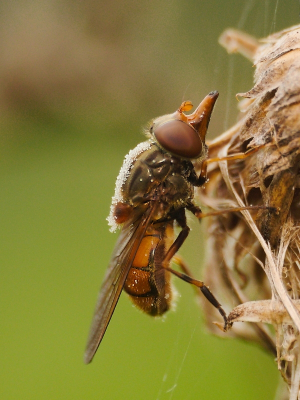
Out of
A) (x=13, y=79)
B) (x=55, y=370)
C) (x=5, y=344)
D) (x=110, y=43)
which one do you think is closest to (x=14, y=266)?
(x=5, y=344)

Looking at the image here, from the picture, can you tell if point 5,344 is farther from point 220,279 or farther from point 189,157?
point 189,157

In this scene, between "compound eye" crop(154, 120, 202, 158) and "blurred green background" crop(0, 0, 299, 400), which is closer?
"compound eye" crop(154, 120, 202, 158)

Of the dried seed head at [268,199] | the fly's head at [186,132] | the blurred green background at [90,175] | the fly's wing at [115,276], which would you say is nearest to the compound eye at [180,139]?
the fly's head at [186,132]

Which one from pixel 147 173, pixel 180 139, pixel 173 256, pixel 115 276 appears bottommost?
pixel 115 276

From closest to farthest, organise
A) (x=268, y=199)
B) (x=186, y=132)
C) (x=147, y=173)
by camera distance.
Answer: (x=268, y=199), (x=186, y=132), (x=147, y=173)

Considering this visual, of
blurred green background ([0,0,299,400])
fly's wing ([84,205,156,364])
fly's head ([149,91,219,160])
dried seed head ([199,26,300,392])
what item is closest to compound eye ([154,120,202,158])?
fly's head ([149,91,219,160])

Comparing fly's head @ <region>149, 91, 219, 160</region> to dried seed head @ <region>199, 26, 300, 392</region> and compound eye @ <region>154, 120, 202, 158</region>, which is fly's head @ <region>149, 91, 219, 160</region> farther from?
dried seed head @ <region>199, 26, 300, 392</region>

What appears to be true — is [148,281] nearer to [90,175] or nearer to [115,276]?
[115,276]

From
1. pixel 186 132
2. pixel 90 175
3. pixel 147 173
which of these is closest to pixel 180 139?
pixel 186 132
